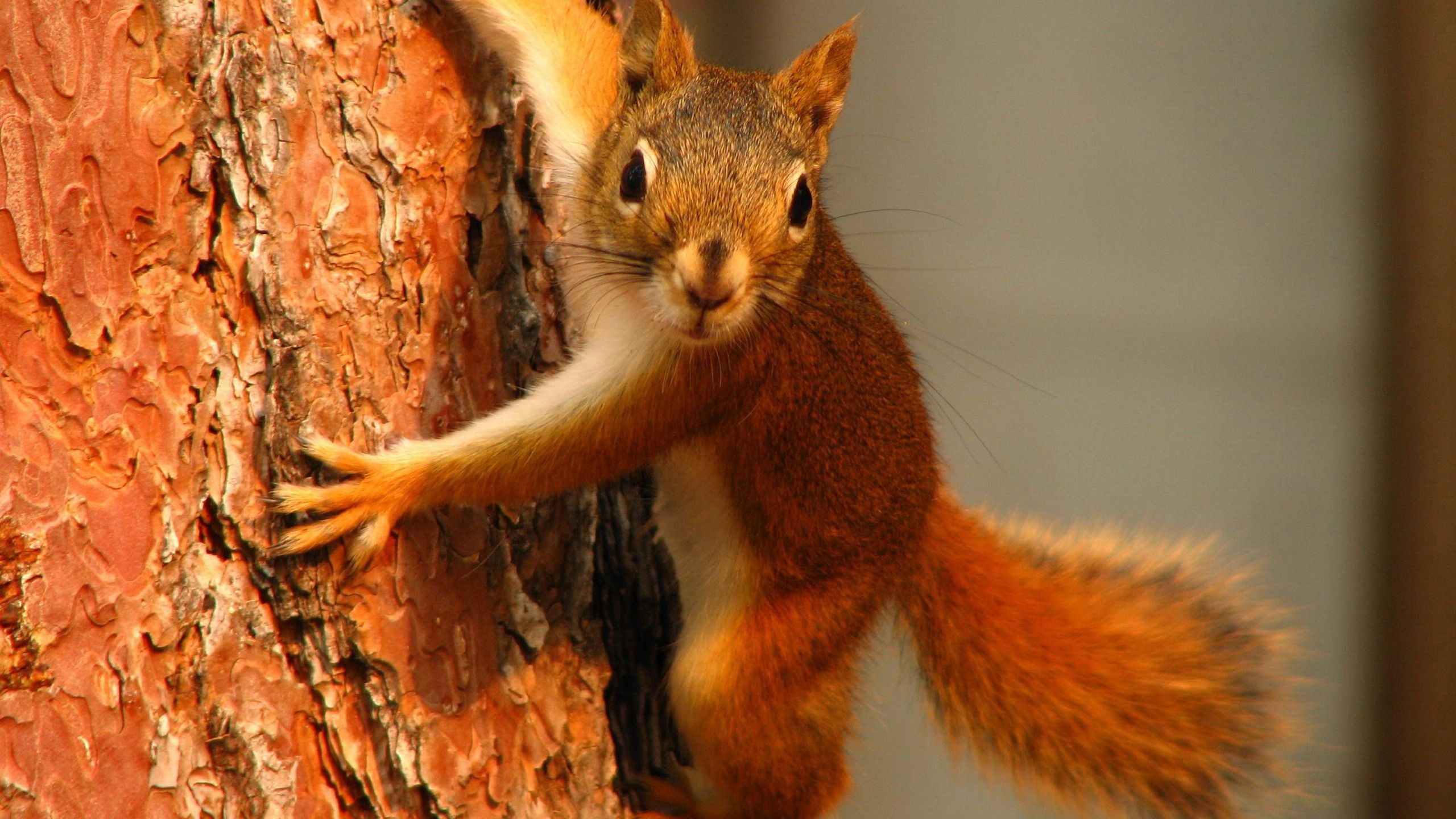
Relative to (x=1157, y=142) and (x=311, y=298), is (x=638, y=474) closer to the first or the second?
(x=311, y=298)

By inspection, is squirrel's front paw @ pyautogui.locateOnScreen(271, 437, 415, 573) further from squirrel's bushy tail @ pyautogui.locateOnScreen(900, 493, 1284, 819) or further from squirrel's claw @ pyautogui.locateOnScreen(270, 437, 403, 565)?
squirrel's bushy tail @ pyautogui.locateOnScreen(900, 493, 1284, 819)

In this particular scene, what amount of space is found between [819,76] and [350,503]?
0.77 metres

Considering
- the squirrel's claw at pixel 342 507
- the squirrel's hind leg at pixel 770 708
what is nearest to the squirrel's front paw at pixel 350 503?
the squirrel's claw at pixel 342 507

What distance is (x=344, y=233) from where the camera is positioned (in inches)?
50.9

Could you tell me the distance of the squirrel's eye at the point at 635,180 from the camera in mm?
1315

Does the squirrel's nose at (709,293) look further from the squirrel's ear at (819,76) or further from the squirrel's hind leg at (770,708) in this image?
the squirrel's hind leg at (770,708)

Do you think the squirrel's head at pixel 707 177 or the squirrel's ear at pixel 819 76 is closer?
the squirrel's head at pixel 707 177

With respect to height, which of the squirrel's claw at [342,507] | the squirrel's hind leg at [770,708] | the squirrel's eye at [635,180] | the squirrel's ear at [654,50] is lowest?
the squirrel's hind leg at [770,708]

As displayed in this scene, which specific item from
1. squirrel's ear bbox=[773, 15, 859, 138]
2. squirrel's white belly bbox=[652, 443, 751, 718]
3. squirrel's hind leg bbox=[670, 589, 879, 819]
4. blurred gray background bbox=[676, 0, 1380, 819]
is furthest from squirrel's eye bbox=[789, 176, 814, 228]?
blurred gray background bbox=[676, 0, 1380, 819]

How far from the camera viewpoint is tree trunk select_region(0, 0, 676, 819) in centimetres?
113

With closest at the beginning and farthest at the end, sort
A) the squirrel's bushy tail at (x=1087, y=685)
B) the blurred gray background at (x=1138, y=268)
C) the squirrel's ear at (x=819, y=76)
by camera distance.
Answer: the squirrel's ear at (x=819, y=76)
the squirrel's bushy tail at (x=1087, y=685)
the blurred gray background at (x=1138, y=268)

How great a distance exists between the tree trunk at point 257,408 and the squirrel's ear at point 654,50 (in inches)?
7.1

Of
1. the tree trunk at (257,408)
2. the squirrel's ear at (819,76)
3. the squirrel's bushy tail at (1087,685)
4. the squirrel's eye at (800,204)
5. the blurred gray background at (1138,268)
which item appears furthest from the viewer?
the blurred gray background at (1138,268)

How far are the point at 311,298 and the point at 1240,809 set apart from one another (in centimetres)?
153
